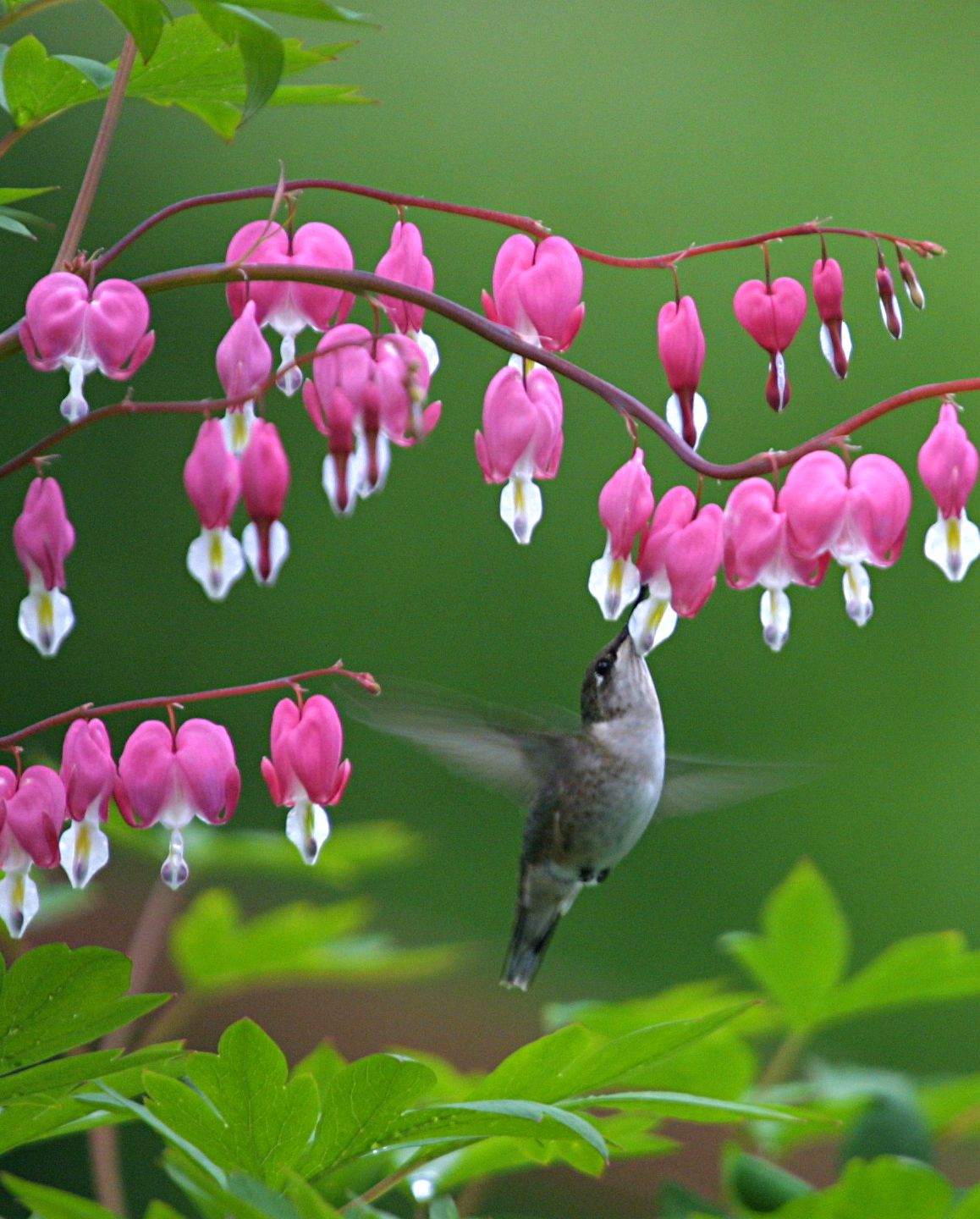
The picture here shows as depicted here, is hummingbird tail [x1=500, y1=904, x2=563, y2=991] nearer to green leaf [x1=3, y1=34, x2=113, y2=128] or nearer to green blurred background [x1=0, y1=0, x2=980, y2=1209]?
green leaf [x1=3, y1=34, x2=113, y2=128]

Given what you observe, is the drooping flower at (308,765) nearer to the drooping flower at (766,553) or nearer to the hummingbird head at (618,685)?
the drooping flower at (766,553)

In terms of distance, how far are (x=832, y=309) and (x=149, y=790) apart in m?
0.49

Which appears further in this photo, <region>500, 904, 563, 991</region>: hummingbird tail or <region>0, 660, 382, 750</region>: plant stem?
<region>500, 904, 563, 991</region>: hummingbird tail

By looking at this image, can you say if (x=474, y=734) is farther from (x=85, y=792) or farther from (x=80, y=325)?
(x=80, y=325)

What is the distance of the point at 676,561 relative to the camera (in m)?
0.78

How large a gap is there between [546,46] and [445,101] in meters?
0.59

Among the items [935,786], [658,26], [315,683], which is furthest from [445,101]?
[935,786]

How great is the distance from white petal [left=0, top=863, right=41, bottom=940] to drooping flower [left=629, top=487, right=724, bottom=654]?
36 cm

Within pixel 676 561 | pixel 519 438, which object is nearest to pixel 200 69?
pixel 519 438

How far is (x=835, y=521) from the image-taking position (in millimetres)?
786

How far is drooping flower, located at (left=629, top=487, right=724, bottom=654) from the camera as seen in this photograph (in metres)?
0.78

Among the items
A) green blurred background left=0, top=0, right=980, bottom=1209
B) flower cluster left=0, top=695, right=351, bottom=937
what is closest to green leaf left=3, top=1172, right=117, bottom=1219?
flower cluster left=0, top=695, right=351, bottom=937

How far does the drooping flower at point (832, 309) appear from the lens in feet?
2.86

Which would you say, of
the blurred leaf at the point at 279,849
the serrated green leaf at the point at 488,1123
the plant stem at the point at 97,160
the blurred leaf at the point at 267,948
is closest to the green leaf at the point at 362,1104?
the serrated green leaf at the point at 488,1123
